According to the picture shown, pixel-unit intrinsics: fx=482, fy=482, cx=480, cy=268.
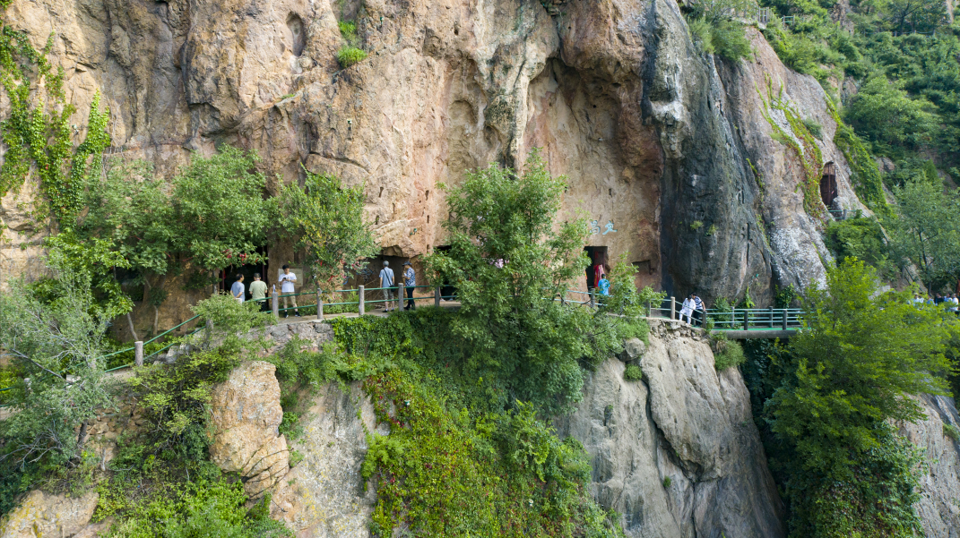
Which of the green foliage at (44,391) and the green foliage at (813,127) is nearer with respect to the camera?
the green foliage at (44,391)

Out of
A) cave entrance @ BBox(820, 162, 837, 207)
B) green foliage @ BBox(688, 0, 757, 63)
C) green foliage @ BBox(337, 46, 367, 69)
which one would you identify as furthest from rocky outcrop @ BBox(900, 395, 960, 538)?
green foliage @ BBox(337, 46, 367, 69)

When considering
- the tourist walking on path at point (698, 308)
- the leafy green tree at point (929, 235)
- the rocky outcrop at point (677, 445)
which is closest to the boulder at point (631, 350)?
the rocky outcrop at point (677, 445)

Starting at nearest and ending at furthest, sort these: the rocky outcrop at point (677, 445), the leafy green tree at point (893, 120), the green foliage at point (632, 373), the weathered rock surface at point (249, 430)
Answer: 1. the weathered rock surface at point (249, 430)
2. the rocky outcrop at point (677, 445)
3. the green foliage at point (632, 373)
4. the leafy green tree at point (893, 120)

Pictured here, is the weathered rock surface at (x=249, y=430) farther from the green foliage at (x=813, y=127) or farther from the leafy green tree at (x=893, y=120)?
the leafy green tree at (x=893, y=120)

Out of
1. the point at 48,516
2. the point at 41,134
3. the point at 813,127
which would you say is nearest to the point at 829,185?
the point at 813,127

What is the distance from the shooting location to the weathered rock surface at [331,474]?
9.62m

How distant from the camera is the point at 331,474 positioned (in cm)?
1020

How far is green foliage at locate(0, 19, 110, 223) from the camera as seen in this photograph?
38.4ft

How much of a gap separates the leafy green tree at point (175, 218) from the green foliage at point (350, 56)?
4138mm

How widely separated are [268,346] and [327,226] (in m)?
3.29

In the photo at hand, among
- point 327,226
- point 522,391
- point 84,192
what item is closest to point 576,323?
point 522,391

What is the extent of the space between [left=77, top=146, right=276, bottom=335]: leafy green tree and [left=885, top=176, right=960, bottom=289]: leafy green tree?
27050 mm

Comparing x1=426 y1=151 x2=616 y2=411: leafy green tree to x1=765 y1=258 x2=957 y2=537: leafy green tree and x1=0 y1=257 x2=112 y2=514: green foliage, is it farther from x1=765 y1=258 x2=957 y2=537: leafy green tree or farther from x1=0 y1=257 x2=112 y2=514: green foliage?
x1=765 y1=258 x2=957 y2=537: leafy green tree

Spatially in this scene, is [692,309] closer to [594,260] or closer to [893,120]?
[594,260]
